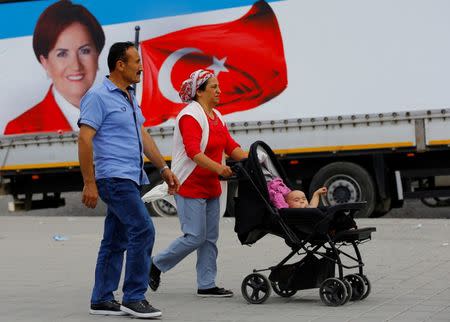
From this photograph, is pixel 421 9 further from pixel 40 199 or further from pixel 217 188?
pixel 217 188

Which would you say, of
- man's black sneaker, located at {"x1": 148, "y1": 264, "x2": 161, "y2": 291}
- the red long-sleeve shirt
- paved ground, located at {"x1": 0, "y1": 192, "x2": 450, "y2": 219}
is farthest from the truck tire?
the red long-sleeve shirt

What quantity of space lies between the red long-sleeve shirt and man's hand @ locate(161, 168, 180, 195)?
508 millimetres

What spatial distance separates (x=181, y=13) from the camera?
62.6 feet

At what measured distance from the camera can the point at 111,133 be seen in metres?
8.55

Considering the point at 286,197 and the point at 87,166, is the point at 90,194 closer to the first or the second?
the point at 87,166

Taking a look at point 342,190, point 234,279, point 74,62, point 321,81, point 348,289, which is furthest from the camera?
point 74,62

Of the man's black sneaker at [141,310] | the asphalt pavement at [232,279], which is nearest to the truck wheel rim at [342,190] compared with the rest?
the asphalt pavement at [232,279]

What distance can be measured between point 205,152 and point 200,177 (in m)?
0.19

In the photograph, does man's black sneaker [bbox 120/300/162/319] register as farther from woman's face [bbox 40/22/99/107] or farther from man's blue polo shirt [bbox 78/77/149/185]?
woman's face [bbox 40/22/99/107]

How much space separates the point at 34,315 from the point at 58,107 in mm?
11288

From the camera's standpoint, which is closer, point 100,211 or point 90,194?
point 90,194

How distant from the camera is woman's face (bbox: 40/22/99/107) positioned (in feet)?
63.9

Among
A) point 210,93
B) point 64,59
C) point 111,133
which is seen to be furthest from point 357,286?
point 64,59

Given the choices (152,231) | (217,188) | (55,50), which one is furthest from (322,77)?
(152,231)
